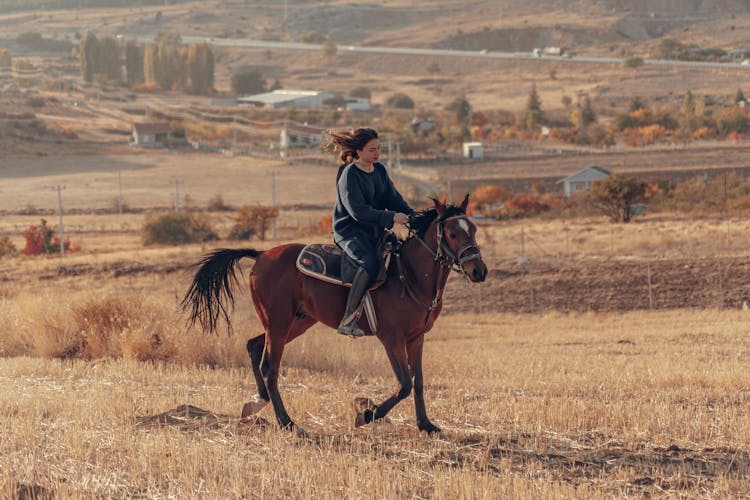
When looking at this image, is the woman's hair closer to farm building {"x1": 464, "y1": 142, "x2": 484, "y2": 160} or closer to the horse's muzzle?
the horse's muzzle

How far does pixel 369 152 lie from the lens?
10266mm

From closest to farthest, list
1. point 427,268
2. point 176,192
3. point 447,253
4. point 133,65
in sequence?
point 447,253, point 427,268, point 176,192, point 133,65

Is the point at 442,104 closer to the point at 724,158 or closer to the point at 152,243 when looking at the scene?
the point at 724,158

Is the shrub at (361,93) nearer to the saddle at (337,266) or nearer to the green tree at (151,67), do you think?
the green tree at (151,67)

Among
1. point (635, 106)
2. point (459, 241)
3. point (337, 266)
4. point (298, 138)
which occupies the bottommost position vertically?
point (298, 138)

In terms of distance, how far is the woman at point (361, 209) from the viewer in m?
10.1

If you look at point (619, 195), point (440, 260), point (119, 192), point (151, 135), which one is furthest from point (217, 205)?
point (440, 260)

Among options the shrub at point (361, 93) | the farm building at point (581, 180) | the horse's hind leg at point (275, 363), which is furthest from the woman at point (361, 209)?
the shrub at point (361, 93)

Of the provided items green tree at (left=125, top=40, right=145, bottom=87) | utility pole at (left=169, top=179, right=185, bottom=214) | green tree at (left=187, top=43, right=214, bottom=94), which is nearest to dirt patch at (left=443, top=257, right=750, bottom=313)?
utility pole at (left=169, top=179, right=185, bottom=214)

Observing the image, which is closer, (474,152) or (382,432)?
(382,432)

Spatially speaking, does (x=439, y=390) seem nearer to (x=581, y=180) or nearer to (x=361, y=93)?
(x=581, y=180)

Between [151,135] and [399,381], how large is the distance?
103 m

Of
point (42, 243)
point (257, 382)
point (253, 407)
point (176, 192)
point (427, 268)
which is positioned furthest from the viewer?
point (176, 192)

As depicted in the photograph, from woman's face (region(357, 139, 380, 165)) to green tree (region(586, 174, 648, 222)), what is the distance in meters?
45.4
